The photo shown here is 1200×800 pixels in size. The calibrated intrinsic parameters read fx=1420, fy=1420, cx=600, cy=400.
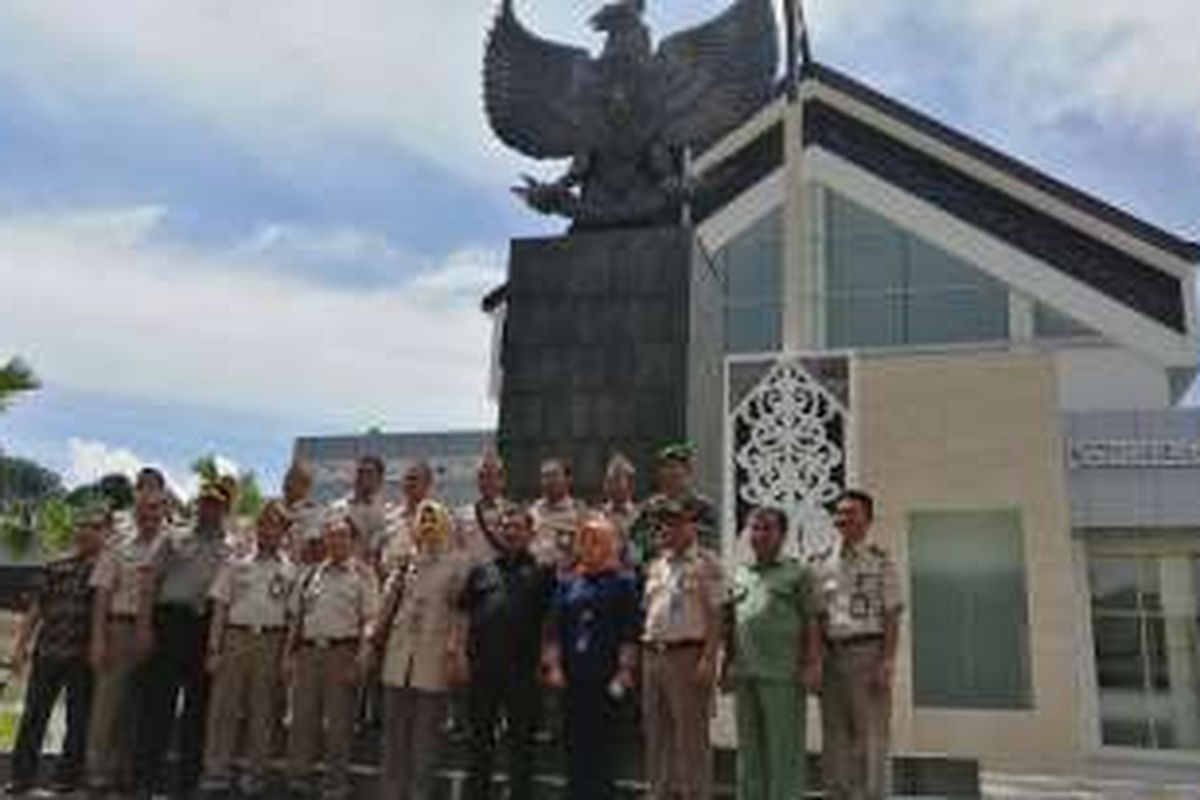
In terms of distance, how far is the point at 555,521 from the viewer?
676 cm

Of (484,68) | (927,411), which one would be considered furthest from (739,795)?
(927,411)

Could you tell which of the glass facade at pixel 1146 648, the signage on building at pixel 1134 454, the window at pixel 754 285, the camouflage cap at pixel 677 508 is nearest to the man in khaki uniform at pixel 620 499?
the camouflage cap at pixel 677 508

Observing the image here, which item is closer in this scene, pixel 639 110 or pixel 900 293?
pixel 639 110

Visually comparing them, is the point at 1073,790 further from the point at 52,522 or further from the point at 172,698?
the point at 52,522

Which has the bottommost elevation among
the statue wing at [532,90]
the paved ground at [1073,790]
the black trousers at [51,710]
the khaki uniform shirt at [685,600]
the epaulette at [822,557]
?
the paved ground at [1073,790]

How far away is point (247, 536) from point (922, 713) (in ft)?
40.2

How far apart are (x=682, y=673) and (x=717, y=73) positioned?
4.77 meters

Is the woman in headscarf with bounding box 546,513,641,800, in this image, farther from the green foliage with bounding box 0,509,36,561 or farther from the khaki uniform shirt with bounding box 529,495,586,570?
the green foliage with bounding box 0,509,36,561

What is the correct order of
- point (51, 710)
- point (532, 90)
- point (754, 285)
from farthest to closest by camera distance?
point (754, 285)
point (532, 90)
point (51, 710)

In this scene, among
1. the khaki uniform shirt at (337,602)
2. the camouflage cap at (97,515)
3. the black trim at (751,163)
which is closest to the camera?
the khaki uniform shirt at (337,602)

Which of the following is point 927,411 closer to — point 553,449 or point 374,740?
point 553,449

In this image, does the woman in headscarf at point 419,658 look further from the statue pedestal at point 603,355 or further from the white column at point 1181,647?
the white column at point 1181,647

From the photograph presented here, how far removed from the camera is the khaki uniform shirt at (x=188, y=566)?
6.70 metres

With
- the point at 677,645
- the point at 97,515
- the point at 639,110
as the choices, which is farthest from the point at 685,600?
the point at 639,110
